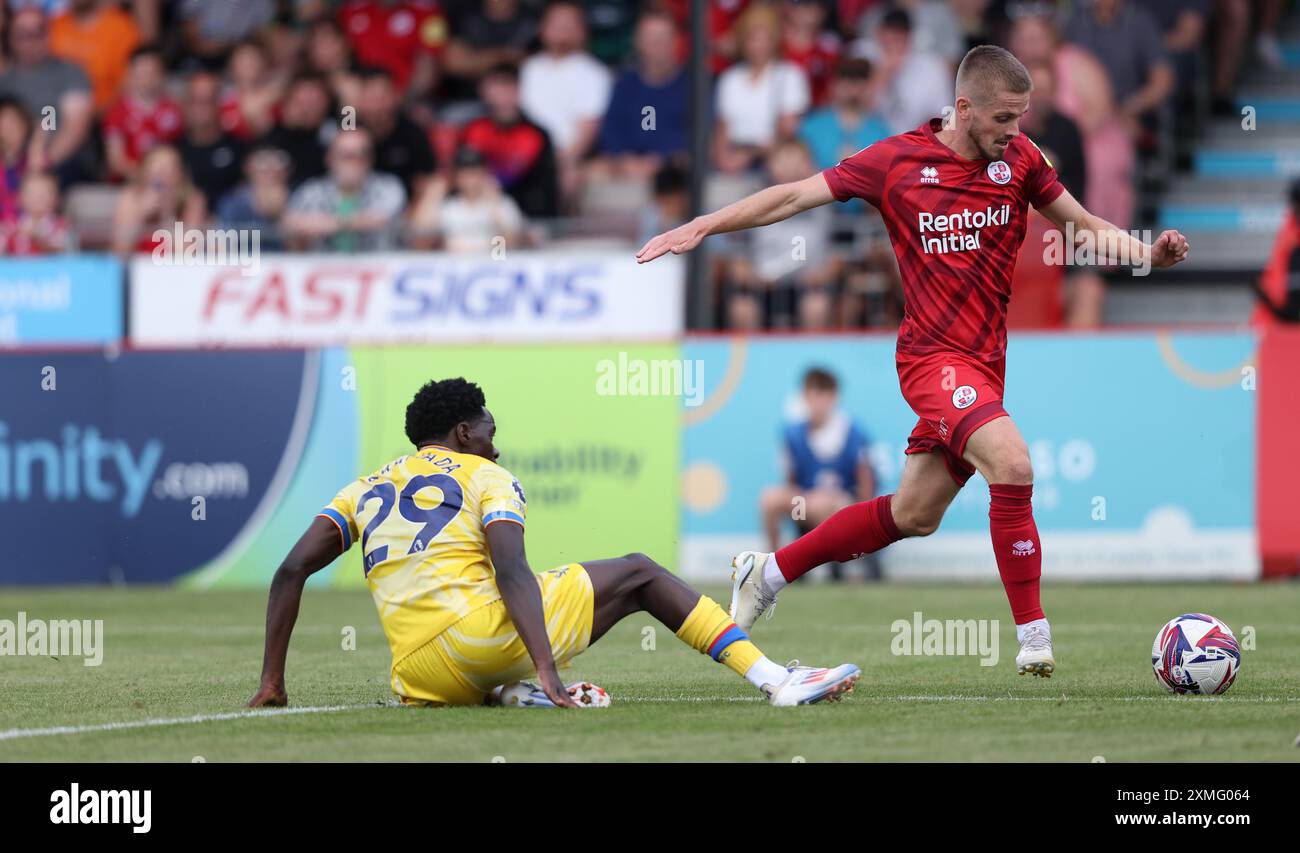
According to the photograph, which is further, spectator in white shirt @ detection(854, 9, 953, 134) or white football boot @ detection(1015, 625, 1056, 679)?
spectator in white shirt @ detection(854, 9, 953, 134)

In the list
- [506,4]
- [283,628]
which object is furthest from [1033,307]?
[283,628]

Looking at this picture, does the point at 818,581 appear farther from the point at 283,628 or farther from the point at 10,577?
the point at 283,628

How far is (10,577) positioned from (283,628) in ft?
27.5

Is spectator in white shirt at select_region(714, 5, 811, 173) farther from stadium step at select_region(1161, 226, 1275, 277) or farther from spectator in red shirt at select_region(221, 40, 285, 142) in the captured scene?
spectator in red shirt at select_region(221, 40, 285, 142)

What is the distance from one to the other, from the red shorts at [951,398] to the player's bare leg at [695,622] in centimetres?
121

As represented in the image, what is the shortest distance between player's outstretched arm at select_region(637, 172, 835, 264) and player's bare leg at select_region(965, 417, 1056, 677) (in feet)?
3.83

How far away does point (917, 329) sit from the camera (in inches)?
353

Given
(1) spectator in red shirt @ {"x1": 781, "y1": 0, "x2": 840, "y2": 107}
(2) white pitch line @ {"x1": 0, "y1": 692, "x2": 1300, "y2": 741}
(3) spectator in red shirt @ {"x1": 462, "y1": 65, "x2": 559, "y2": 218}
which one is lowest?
(2) white pitch line @ {"x1": 0, "y1": 692, "x2": 1300, "y2": 741}

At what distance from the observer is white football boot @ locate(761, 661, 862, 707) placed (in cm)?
794

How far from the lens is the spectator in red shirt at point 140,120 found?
19734 millimetres

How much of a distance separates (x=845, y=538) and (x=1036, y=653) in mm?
1152

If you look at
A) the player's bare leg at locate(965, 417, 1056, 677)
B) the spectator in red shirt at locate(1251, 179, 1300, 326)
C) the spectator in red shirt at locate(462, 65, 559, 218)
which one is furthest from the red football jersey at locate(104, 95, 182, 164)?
the player's bare leg at locate(965, 417, 1056, 677)

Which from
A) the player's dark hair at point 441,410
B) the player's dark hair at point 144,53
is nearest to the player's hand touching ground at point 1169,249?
the player's dark hair at point 441,410
